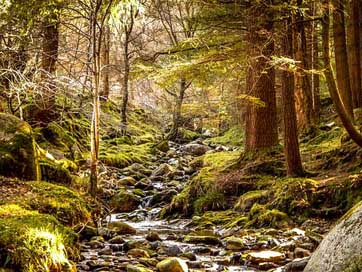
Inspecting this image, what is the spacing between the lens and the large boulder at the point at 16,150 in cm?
707

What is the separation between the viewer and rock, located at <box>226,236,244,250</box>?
6.45 metres

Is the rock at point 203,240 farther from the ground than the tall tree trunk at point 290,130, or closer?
closer

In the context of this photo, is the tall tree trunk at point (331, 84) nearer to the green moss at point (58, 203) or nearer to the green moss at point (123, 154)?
the green moss at point (58, 203)

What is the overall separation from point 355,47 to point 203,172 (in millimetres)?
→ 5637

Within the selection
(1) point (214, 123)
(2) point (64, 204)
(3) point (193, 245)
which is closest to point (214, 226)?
(3) point (193, 245)

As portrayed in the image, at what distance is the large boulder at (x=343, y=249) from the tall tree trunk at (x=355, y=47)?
994cm

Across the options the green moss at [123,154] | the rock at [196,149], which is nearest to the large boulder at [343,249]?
the green moss at [123,154]

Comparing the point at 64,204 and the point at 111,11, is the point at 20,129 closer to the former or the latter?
the point at 64,204

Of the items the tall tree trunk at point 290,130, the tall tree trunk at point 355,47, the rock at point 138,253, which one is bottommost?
the rock at point 138,253

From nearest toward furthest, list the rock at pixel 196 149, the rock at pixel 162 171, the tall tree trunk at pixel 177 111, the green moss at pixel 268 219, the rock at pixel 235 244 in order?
the rock at pixel 235 244 → the green moss at pixel 268 219 → the rock at pixel 162 171 → the rock at pixel 196 149 → the tall tree trunk at pixel 177 111

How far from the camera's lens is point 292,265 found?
16.3 ft

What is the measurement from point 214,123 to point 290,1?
691 inches

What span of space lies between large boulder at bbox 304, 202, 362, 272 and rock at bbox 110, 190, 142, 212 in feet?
25.0

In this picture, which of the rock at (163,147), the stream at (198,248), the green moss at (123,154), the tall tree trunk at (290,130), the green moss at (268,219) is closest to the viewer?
the stream at (198,248)
